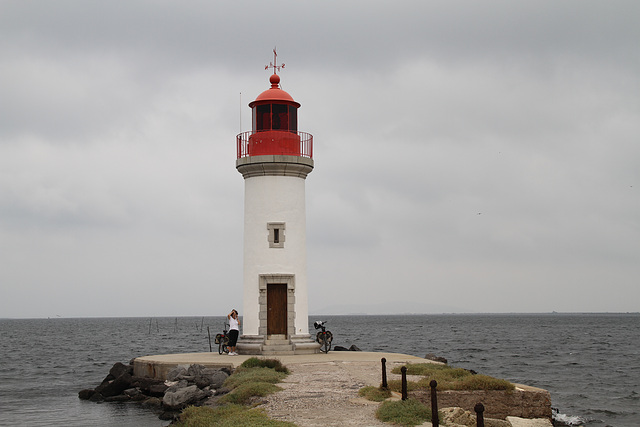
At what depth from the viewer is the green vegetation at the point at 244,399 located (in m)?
12.5

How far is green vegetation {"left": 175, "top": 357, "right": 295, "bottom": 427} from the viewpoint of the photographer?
493 inches

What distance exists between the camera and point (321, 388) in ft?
50.7

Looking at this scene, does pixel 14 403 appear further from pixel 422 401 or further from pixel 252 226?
pixel 422 401

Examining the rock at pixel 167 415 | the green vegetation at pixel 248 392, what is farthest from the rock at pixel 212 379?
the green vegetation at pixel 248 392

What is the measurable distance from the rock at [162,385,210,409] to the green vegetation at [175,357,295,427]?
0.70 metres

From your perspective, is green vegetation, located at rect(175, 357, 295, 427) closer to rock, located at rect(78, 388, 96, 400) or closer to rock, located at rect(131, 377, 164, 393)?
rock, located at rect(131, 377, 164, 393)

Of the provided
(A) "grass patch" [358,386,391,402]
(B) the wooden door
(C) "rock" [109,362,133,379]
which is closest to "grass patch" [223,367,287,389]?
(A) "grass patch" [358,386,391,402]

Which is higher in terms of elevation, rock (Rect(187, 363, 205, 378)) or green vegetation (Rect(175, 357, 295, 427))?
rock (Rect(187, 363, 205, 378))

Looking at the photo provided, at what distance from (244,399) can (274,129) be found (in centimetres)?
1098

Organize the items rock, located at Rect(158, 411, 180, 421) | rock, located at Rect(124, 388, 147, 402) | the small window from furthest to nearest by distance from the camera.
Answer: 1. the small window
2. rock, located at Rect(124, 388, 147, 402)
3. rock, located at Rect(158, 411, 180, 421)

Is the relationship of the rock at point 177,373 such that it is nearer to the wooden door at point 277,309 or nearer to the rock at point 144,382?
the rock at point 144,382

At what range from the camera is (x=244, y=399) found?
15.0 meters

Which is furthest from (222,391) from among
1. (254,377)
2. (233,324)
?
(233,324)

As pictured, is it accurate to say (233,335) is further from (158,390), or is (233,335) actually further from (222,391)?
(222,391)
